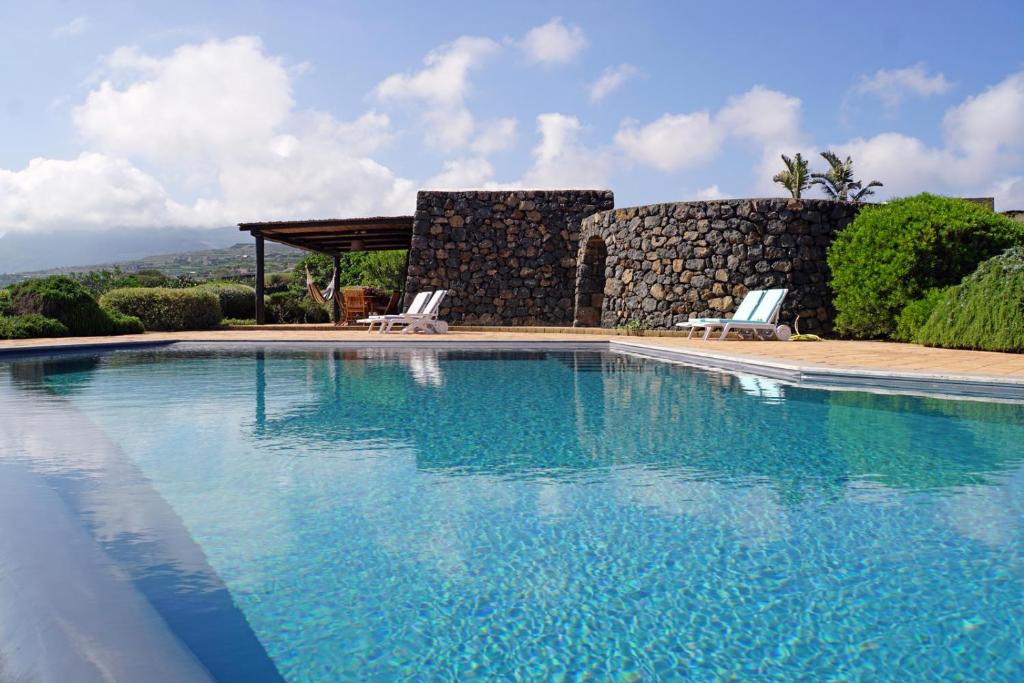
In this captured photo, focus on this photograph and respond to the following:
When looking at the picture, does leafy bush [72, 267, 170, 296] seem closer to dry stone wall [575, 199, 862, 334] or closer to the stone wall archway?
the stone wall archway

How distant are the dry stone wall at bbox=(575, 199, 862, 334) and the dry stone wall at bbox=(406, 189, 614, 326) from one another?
2.06 metres

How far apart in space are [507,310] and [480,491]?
1474cm

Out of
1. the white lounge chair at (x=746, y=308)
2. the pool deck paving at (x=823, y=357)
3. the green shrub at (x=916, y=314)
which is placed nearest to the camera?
the pool deck paving at (x=823, y=357)

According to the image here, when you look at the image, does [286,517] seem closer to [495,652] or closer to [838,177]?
[495,652]

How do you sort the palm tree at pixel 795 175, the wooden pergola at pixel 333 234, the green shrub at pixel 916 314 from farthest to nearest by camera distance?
1. the palm tree at pixel 795 175
2. the wooden pergola at pixel 333 234
3. the green shrub at pixel 916 314

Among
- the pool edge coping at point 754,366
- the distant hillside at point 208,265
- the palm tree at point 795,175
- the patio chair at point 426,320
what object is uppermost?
the palm tree at point 795,175

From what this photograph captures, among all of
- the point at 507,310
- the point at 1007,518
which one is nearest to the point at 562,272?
the point at 507,310

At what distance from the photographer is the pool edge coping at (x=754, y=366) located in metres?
6.70

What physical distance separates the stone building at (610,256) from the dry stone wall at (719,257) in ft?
0.06

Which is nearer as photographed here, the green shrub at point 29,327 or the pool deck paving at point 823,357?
the pool deck paving at point 823,357

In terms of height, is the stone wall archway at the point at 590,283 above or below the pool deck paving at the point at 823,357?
above

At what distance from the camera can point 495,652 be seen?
6.93 ft

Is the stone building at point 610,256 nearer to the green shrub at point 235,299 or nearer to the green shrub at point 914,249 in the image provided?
the green shrub at point 914,249

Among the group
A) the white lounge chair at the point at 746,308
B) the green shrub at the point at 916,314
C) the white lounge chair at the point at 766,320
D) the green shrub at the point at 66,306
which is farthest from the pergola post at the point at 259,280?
the green shrub at the point at 916,314
